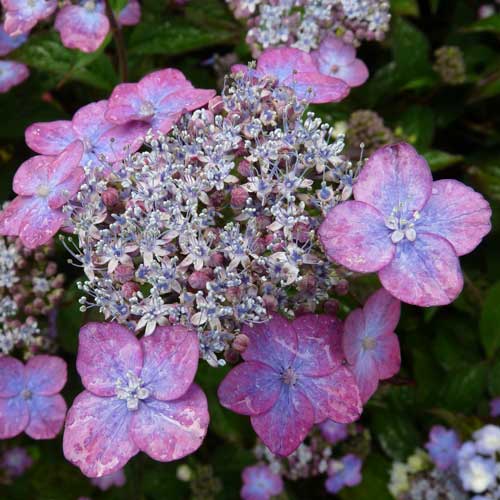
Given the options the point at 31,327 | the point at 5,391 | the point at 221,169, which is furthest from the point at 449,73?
the point at 5,391

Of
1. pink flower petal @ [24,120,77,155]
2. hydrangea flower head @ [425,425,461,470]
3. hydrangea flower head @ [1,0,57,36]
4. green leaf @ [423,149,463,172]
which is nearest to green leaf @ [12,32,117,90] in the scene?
hydrangea flower head @ [1,0,57,36]

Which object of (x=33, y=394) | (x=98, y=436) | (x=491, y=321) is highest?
(x=98, y=436)

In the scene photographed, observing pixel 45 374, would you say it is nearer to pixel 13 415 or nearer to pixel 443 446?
pixel 13 415

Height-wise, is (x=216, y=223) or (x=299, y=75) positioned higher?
(x=299, y=75)

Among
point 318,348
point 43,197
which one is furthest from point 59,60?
point 318,348

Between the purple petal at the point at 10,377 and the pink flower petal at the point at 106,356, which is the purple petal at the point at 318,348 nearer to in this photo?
the pink flower petal at the point at 106,356

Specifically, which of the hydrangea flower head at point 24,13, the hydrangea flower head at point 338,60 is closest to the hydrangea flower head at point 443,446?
the hydrangea flower head at point 338,60

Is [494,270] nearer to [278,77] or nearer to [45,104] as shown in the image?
[278,77]
